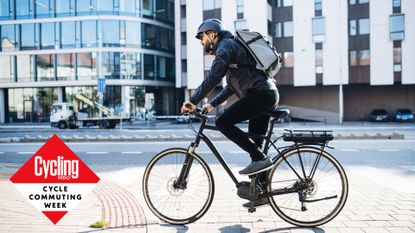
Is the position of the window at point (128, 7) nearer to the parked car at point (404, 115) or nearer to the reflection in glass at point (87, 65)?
the reflection in glass at point (87, 65)

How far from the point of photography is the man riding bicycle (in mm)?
3793

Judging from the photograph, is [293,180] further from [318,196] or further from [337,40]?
[337,40]

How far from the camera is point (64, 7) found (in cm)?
4500

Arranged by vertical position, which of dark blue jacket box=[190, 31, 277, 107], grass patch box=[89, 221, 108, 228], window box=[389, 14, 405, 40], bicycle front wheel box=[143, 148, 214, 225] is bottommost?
grass patch box=[89, 221, 108, 228]

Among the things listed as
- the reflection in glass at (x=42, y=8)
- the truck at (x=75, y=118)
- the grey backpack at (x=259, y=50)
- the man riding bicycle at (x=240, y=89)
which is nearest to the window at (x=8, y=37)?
the reflection in glass at (x=42, y=8)

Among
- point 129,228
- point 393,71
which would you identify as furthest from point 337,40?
point 129,228

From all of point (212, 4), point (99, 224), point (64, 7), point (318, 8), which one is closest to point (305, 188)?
point (99, 224)

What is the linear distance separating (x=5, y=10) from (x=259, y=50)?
50473 millimetres

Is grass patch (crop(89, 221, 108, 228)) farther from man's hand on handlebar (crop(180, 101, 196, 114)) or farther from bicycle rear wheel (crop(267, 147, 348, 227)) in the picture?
bicycle rear wheel (crop(267, 147, 348, 227))

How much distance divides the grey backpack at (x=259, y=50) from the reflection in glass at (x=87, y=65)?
42.2 meters

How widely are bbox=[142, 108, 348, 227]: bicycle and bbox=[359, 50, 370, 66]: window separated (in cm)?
3684

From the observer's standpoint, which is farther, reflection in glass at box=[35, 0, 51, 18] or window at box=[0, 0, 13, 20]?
window at box=[0, 0, 13, 20]

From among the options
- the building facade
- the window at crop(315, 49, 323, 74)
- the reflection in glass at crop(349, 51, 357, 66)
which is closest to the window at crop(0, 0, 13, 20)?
the building facade

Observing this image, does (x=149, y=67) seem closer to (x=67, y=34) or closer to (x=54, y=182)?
(x=67, y=34)
